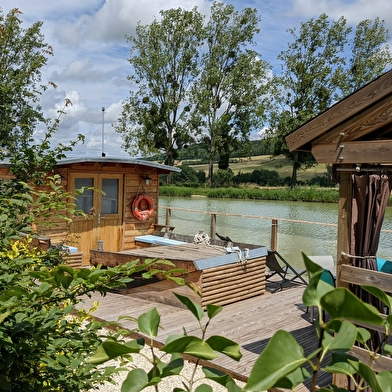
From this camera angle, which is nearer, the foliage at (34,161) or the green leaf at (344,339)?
the green leaf at (344,339)

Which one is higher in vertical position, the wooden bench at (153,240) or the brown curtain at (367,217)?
the brown curtain at (367,217)

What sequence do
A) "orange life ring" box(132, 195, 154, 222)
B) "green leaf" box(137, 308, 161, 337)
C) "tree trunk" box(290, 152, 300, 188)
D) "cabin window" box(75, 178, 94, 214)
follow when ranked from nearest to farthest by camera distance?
"green leaf" box(137, 308, 161, 337)
"cabin window" box(75, 178, 94, 214)
"orange life ring" box(132, 195, 154, 222)
"tree trunk" box(290, 152, 300, 188)

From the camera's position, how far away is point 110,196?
27.5ft

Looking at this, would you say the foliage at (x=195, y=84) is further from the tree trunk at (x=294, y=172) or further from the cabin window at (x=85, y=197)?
the cabin window at (x=85, y=197)

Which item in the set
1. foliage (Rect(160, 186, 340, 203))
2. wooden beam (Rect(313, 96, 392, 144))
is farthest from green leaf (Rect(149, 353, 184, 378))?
foliage (Rect(160, 186, 340, 203))

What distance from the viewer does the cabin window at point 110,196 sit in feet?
27.1

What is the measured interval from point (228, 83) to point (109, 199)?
81.0ft

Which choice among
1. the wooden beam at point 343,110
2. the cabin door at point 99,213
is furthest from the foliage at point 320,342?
the cabin door at point 99,213

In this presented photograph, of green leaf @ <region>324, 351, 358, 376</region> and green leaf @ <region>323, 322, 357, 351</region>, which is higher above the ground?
green leaf @ <region>323, 322, 357, 351</region>

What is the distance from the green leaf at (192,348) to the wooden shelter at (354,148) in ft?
9.44

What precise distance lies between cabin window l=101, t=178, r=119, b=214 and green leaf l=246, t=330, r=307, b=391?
799 cm

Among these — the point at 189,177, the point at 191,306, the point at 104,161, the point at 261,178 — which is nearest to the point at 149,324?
the point at 191,306

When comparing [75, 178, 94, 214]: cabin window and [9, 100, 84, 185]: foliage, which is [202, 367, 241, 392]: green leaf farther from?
[75, 178, 94, 214]: cabin window

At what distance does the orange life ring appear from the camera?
859 cm
